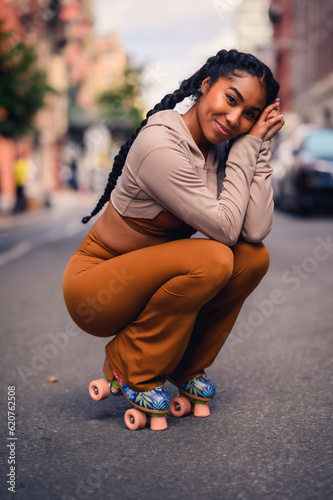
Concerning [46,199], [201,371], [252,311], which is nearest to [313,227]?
[252,311]

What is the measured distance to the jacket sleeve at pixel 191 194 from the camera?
2635mm

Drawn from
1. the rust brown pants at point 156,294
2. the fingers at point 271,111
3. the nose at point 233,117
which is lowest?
the rust brown pants at point 156,294

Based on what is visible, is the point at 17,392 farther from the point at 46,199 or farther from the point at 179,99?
the point at 46,199

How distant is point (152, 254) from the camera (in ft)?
9.02

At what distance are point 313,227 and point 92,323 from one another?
32.6ft

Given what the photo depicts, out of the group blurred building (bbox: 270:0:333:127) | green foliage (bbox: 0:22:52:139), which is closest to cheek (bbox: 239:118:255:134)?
green foliage (bbox: 0:22:52:139)

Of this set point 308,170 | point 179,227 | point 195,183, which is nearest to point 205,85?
point 195,183

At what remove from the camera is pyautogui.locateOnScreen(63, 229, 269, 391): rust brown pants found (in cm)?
269

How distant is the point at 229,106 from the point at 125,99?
149 feet

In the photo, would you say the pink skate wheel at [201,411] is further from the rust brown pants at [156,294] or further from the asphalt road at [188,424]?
the rust brown pants at [156,294]

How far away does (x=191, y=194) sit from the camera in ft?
8.68

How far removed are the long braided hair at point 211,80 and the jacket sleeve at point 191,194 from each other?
261mm

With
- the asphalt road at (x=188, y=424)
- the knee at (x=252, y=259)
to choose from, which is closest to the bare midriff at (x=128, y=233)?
the knee at (x=252, y=259)

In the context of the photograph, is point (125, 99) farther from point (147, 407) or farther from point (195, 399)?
point (147, 407)
